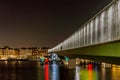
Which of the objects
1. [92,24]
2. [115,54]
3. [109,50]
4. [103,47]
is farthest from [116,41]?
[92,24]

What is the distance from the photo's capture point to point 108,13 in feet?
79.2

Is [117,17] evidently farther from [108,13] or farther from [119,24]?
[108,13]

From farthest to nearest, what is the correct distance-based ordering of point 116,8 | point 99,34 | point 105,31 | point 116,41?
point 99,34 → point 105,31 → point 116,8 → point 116,41

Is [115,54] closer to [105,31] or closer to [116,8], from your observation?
[116,8]

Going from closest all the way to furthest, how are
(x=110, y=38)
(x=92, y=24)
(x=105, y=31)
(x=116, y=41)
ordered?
(x=116, y=41)
(x=110, y=38)
(x=105, y=31)
(x=92, y=24)

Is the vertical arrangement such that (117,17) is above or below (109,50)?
above

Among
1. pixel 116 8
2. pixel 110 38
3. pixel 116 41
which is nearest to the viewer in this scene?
pixel 116 41

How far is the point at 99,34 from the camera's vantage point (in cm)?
2805

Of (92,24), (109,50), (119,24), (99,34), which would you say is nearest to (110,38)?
(109,50)

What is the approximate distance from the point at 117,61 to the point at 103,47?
6.79 feet

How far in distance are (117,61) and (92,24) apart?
10456 millimetres

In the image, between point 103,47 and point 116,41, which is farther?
point 103,47

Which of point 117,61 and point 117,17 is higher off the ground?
point 117,17

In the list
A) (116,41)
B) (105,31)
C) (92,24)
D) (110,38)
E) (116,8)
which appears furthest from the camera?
(92,24)
